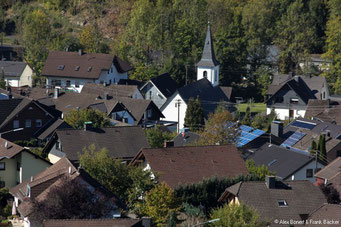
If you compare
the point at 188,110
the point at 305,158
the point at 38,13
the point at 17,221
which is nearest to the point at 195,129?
the point at 188,110

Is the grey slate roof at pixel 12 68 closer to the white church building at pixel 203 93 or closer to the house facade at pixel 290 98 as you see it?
the white church building at pixel 203 93

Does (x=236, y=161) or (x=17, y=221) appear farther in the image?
(x=236, y=161)

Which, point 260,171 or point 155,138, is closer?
point 260,171

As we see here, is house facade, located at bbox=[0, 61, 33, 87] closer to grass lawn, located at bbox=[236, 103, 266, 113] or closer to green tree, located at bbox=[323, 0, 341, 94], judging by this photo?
grass lawn, located at bbox=[236, 103, 266, 113]

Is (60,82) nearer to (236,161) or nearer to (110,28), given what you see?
(110,28)

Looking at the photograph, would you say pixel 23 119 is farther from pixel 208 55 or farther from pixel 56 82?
pixel 208 55

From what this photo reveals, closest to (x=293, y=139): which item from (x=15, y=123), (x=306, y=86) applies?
(x=15, y=123)
